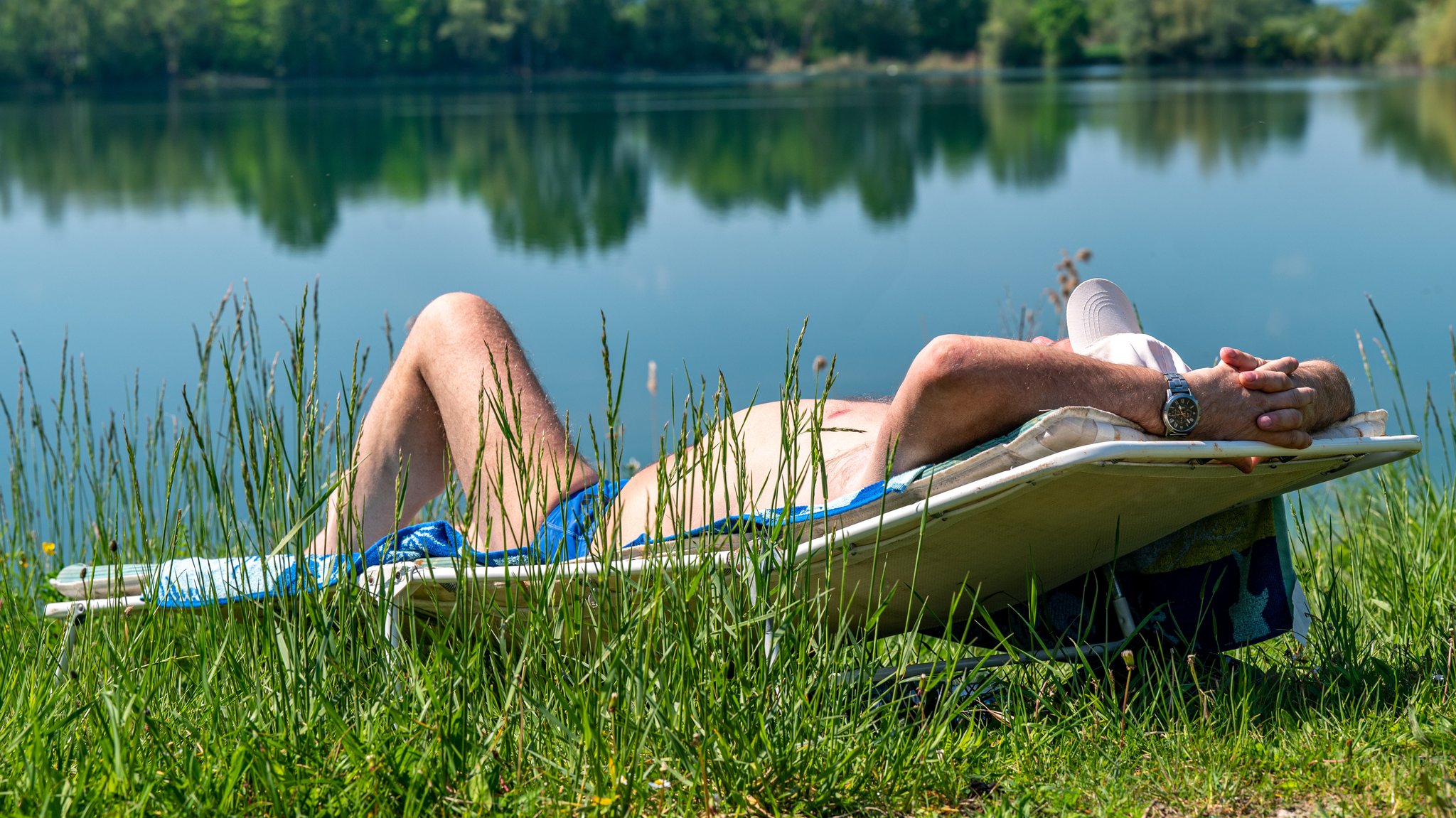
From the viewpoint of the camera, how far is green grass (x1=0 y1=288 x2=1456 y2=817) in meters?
1.58

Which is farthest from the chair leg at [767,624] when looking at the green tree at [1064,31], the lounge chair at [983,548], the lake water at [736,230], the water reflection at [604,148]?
the green tree at [1064,31]

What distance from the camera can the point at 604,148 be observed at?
20062 millimetres

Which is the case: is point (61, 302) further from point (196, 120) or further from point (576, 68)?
point (576, 68)

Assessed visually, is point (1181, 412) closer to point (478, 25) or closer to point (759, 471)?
point (759, 471)

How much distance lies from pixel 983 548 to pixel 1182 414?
1.14 ft

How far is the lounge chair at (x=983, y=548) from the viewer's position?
1.79 metres

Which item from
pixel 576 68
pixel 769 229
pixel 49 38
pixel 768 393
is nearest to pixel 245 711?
pixel 768 393

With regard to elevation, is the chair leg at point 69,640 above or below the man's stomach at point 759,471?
below

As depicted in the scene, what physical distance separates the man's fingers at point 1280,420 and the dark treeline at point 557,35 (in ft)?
104

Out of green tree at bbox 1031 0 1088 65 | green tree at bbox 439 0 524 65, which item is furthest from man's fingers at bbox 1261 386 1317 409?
green tree at bbox 1031 0 1088 65

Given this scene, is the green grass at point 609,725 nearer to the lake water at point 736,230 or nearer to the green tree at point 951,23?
the lake water at point 736,230

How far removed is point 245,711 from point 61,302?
30.9 feet

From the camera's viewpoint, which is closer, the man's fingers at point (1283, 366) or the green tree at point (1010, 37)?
the man's fingers at point (1283, 366)

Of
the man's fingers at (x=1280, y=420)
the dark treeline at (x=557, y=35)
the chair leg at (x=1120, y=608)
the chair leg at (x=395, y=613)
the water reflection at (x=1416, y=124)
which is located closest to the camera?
the chair leg at (x=395, y=613)
